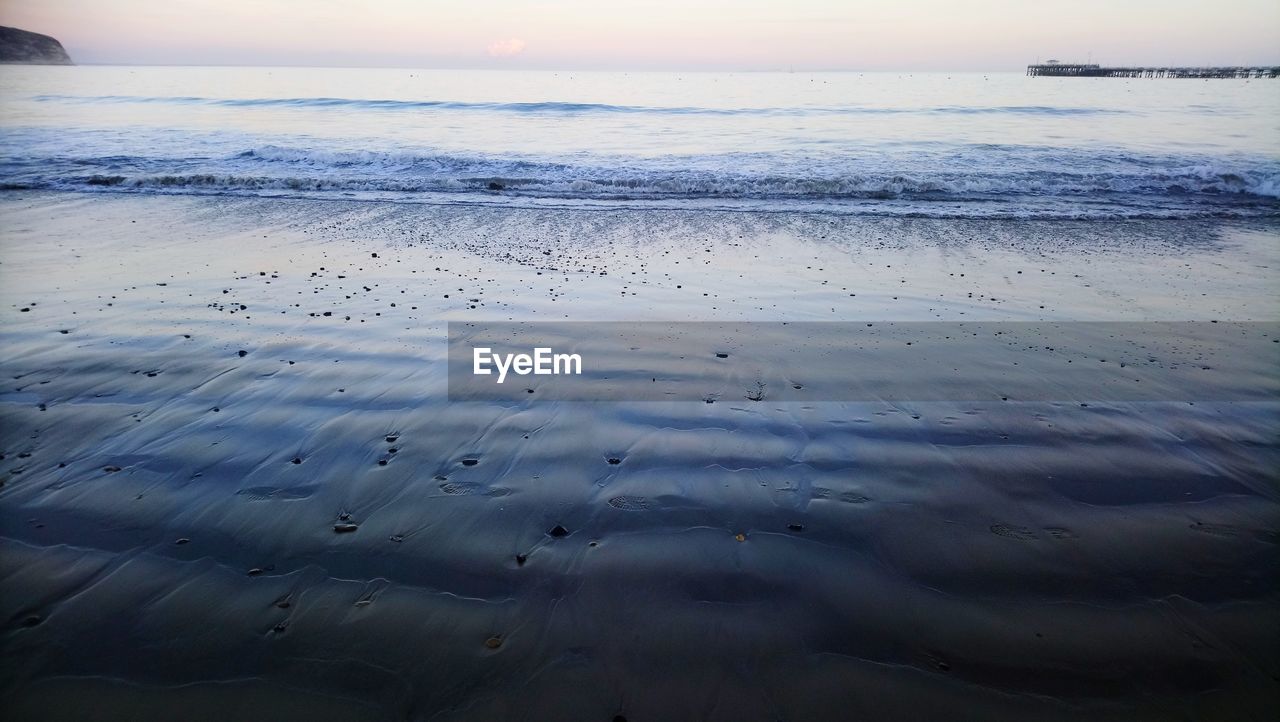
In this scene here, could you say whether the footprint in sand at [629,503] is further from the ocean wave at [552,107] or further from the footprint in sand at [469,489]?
the ocean wave at [552,107]

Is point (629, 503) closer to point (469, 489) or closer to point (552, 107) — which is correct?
point (469, 489)

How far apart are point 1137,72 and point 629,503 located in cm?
12265

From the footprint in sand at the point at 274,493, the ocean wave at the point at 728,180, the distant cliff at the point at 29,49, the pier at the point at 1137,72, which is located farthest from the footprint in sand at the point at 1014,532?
the distant cliff at the point at 29,49

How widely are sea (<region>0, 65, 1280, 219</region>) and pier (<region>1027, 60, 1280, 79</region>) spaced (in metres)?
66.0

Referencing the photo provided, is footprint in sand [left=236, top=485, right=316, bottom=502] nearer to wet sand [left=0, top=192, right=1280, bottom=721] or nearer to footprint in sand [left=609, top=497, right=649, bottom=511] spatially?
wet sand [left=0, top=192, right=1280, bottom=721]

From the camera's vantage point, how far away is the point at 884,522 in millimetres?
3721

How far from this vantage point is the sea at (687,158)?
51.4 ft

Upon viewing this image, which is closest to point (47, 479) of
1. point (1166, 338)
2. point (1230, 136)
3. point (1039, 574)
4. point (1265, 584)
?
point (1039, 574)

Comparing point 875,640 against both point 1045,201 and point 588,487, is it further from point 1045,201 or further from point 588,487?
point 1045,201

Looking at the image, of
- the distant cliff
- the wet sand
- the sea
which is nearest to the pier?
the sea

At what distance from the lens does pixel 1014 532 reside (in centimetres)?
364

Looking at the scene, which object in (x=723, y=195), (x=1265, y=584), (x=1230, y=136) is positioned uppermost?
(x=1230, y=136)

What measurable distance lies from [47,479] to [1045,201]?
Answer: 1874 cm

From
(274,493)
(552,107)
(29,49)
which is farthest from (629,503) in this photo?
(29,49)
